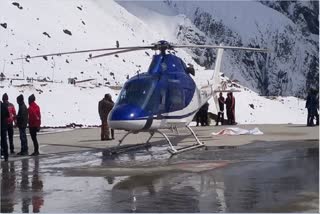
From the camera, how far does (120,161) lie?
49.5ft

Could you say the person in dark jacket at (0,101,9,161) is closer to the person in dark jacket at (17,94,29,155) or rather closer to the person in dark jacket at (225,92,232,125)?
the person in dark jacket at (17,94,29,155)

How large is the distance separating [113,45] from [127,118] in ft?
177

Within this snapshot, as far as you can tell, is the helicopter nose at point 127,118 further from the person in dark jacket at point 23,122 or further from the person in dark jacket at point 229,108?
the person in dark jacket at point 229,108

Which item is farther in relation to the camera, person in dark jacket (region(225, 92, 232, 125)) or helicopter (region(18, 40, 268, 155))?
person in dark jacket (region(225, 92, 232, 125))

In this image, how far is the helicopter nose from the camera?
50.4 feet

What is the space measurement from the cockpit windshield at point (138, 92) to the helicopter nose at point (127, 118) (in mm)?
248

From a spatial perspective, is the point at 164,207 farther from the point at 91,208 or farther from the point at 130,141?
the point at 130,141

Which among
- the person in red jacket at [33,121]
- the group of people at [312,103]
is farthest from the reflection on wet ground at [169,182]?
the group of people at [312,103]

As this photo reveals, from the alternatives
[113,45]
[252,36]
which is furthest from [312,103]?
[252,36]

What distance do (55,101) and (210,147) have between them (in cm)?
1918

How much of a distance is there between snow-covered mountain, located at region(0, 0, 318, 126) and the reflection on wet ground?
57.2ft

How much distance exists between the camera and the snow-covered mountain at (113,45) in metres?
37.9

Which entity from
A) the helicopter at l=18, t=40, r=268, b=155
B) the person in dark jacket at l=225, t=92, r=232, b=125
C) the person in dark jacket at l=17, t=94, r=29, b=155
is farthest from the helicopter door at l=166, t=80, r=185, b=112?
the person in dark jacket at l=225, t=92, r=232, b=125

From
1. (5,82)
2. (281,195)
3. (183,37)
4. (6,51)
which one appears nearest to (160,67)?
(281,195)
